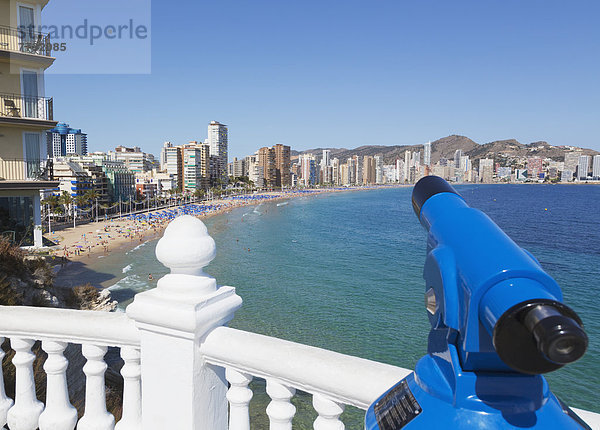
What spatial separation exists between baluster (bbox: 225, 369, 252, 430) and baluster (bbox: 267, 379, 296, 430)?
0.48 feet

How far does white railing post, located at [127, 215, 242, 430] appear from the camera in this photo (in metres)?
1.69

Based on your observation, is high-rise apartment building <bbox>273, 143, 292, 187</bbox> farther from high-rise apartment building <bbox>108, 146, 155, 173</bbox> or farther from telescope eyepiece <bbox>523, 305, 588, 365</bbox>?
telescope eyepiece <bbox>523, 305, 588, 365</bbox>

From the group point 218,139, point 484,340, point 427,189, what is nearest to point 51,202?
point 427,189

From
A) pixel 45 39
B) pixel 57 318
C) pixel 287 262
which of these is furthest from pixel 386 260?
pixel 57 318

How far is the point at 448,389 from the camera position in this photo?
83 cm

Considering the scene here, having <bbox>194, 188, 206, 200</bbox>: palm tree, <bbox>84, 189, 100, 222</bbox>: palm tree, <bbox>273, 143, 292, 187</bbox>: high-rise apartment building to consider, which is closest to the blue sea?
<bbox>84, 189, 100, 222</bbox>: palm tree

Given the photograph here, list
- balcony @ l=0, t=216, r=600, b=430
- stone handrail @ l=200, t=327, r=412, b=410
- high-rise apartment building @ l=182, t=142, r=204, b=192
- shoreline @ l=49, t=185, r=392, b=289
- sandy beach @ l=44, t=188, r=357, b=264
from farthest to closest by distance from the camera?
high-rise apartment building @ l=182, t=142, r=204, b=192 < sandy beach @ l=44, t=188, r=357, b=264 < shoreline @ l=49, t=185, r=392, b=289 < balcony @ l=0, t=216, r=600, b=430 < stone handrail @ l=200, t=327, r=412, b=410

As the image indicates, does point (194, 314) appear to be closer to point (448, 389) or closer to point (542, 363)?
point (448, 389)

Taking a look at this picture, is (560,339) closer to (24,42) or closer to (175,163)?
(24,42)

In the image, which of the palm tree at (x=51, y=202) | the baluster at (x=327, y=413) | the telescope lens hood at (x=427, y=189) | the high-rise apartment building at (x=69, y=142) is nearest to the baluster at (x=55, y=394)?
the baluster at (x=327, y=413)

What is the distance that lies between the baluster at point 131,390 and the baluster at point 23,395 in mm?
610

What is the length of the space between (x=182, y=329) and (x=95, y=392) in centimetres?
84

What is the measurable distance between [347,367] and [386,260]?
3953 cm

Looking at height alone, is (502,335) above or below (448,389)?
above
